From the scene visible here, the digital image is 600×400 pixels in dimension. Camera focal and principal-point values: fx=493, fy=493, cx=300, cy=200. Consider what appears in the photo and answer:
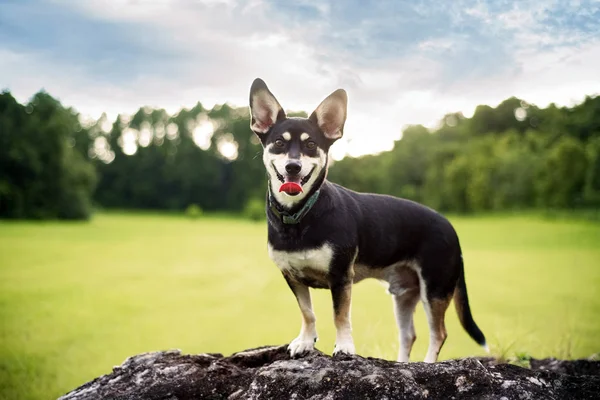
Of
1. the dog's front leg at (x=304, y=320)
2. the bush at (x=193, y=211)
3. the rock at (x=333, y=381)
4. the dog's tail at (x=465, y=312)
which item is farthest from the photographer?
the bush at (x=193, y=211)

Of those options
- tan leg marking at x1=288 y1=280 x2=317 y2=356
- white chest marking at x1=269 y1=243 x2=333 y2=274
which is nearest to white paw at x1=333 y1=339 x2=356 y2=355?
tan leg marking at x1=288 y1=280 x2=317 y2=356

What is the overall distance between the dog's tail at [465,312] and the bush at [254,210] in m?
17.5

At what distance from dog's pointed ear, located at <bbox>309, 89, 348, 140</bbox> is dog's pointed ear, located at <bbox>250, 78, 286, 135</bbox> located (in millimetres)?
183

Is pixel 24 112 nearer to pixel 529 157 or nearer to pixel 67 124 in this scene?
pixel 67 124

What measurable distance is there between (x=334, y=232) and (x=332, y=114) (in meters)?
0.59

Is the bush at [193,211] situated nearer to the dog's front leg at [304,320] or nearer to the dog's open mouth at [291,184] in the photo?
the dog's front leg at [304,320]

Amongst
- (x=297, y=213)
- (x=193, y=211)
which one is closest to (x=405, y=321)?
(x=297, y=213)

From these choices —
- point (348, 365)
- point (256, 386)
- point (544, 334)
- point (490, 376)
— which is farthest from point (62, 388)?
point (544, 334)

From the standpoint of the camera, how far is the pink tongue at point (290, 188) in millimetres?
2197

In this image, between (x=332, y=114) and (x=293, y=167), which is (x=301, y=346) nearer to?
(x=293, y=167)

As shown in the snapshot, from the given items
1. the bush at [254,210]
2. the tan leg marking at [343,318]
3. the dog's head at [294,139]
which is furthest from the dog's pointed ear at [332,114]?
the bush at [254,210]

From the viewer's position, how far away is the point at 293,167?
2191 millimetres

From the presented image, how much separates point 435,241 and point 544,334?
2382mm

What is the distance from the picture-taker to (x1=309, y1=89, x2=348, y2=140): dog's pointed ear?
2.45 m
